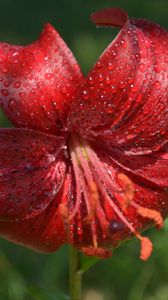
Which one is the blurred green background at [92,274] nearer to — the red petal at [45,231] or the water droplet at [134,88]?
the red petal at [45,231]

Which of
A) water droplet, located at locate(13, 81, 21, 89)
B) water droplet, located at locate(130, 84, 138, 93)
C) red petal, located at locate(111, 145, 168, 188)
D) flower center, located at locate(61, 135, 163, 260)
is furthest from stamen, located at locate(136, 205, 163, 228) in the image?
water droplet, located at locate(13, 81, 21, 89)

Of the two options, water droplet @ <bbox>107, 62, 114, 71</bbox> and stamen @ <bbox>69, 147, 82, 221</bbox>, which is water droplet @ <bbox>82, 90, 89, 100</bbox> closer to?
water droplet @ <bbox>107, 62, 114, 71</bbox>

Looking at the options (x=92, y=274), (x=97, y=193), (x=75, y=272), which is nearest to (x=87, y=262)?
(x=75, y=272)

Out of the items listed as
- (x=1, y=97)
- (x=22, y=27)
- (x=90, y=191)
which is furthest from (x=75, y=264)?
(x=22, y=27)

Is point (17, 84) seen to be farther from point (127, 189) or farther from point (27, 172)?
point (127, 189)

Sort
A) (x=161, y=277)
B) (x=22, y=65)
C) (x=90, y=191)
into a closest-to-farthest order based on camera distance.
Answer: (x=22, y=65), (x=90, y=191), (x=161, y=277)

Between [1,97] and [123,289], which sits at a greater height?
[1,97]

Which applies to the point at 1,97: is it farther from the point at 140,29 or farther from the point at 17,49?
the point at 140,29
